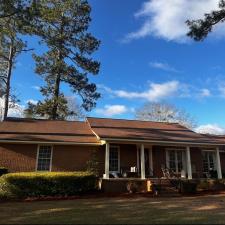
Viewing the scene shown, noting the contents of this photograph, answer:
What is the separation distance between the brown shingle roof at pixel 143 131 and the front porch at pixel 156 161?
0.69 meters

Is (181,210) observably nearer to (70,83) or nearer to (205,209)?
(205,209)

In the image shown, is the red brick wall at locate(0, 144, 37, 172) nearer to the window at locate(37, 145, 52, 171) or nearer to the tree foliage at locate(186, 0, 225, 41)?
the window at locate(37, 145, 52, 171)

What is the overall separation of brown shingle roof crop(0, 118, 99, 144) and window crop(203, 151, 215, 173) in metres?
9.65

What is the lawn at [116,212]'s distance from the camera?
34.3 ft

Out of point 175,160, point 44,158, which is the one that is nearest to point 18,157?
point 44,158

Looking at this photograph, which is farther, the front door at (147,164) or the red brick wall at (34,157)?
the front door at (147,164)

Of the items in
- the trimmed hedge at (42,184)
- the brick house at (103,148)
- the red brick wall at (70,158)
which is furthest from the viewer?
the red brick wall at (70,158)

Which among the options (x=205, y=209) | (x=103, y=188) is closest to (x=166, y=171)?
(x=103, y=188)

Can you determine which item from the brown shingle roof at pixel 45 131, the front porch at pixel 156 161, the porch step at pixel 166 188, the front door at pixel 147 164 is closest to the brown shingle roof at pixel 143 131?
the front porch at pixel 156 161

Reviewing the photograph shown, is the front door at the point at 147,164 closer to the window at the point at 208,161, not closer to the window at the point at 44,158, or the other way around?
the window at the point at 208,161

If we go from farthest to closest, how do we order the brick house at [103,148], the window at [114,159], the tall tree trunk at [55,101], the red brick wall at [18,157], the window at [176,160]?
the tall tree trunk at [55,101]
the window at [176,160]
the window at [114,159]
the brick house at [103,148]
the red brick wall at [18,157]

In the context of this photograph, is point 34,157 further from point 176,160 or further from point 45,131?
point 176,160

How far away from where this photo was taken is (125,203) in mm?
14492

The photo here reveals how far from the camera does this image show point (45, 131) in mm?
21969
